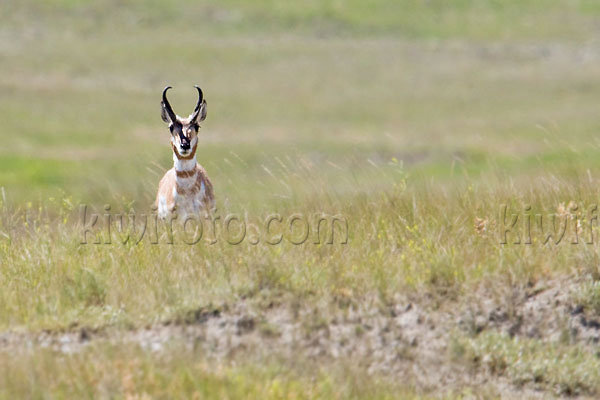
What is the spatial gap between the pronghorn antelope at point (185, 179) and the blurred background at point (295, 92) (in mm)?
466

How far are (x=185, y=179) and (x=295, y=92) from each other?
40965mm

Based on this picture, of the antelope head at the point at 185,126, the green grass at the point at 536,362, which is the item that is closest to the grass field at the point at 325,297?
the green grass at the point at 536,362

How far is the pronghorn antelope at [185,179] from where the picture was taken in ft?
28.2

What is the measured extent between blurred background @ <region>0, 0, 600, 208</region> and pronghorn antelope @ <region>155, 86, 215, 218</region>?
1.53 ft

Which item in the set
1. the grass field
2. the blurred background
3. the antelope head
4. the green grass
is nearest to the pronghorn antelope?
the antelope head

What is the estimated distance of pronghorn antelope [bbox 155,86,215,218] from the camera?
8.61m

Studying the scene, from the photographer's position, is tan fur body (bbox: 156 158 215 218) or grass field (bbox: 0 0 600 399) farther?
tan fur body (bbox: 156 158 215 218)

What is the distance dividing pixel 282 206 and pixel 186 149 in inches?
48.0

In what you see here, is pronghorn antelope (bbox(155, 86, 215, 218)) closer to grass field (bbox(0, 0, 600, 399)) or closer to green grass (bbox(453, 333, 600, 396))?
grass field (bbox(0, 0, 600, 399))

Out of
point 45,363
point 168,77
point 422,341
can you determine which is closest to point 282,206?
point 422,341

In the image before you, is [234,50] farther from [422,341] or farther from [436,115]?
[422,341]

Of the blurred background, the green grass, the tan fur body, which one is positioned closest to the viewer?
the green grass

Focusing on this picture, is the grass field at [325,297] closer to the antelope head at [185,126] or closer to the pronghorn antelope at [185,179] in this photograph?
the pronghorn antelope at [185,179]

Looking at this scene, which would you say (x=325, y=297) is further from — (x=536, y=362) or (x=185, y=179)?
(x=185, y=179)
